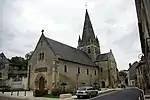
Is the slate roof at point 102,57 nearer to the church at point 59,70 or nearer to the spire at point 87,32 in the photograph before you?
the church at point 59,70

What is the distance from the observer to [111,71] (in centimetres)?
4281

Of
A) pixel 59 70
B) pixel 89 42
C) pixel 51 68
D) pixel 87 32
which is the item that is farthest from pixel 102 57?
pixel 51 68

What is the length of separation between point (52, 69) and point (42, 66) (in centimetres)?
299

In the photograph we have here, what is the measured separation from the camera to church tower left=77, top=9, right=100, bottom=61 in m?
45.4

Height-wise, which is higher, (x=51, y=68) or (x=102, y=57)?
(x=102, y=57)

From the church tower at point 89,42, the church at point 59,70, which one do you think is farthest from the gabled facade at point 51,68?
the church tower at point 89,42

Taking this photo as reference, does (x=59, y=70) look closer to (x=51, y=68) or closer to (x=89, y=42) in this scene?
(x=51, y=68)

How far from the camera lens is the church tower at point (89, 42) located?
45.4 meters

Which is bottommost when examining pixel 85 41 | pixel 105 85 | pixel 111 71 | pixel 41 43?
pixel 105 85

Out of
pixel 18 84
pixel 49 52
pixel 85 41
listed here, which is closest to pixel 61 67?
pixel 49 52

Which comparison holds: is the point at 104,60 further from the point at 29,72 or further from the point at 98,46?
the point at 29,72

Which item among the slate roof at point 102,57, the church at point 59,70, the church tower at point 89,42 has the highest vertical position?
the church tower at point 89,42

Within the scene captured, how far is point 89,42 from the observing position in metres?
46.1

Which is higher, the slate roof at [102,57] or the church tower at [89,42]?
the church tower at [89,42]
